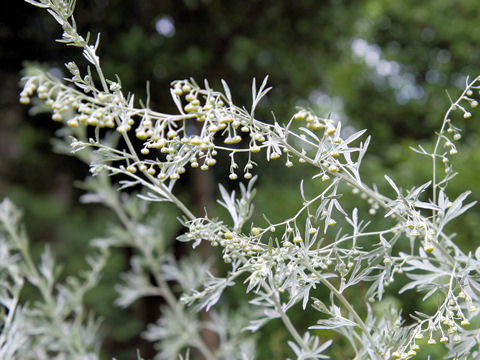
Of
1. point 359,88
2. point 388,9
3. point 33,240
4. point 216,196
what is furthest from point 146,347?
point 388,9

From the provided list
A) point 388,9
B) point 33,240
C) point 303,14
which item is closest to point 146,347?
point 33,240

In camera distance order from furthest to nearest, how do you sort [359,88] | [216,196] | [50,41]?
[359,88] → [216,196] → [50,41]

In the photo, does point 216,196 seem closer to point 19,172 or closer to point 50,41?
point 50,41

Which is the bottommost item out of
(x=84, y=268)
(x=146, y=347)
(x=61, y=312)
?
(x=84, y=268)

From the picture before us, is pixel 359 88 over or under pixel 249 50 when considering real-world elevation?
under

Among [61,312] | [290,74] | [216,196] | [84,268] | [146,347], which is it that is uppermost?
[290,74]

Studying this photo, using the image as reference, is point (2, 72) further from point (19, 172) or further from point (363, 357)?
point (363, 357)

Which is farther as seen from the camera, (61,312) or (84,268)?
(84,268)

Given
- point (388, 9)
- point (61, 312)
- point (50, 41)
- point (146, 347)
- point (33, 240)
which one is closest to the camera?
point (61, 312)

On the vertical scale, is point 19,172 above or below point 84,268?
above
